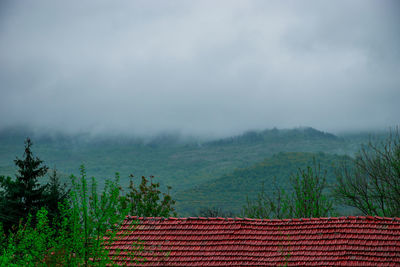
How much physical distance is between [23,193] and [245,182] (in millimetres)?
127340

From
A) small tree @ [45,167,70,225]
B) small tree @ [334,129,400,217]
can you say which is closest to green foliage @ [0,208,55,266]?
small tree @ [334,129,400,217]

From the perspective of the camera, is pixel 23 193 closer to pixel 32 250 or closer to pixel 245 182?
pixel 32 250

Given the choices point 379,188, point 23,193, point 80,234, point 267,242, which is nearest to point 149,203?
point 23,193

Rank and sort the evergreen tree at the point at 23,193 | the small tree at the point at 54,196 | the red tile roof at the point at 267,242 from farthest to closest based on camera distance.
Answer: the small tree at the point at 54,196 → the evergreen tree at the point at 23,193 → the red tile roof at the point at 267,242

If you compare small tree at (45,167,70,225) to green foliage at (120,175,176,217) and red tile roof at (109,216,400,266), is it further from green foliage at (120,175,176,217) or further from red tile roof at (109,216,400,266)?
red tile roof at (109,216,400,266)

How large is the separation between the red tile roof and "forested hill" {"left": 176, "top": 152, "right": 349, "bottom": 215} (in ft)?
363

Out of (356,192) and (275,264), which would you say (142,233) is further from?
(356,192)

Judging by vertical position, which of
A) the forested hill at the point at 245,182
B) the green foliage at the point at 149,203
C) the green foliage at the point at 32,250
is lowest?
the forested hill at the point at 245,182

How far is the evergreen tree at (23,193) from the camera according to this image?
35344 millimetres

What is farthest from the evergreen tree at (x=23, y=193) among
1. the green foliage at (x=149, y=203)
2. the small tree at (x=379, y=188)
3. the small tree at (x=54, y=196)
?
the small tree at (x=379, y=188)

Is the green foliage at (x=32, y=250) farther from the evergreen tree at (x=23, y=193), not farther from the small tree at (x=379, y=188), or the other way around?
the small tree at (x=379, y=188)

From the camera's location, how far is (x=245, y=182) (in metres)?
160

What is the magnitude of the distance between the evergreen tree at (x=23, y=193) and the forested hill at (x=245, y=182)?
93.2 meters

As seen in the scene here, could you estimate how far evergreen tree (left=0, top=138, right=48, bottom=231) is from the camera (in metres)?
35.3
